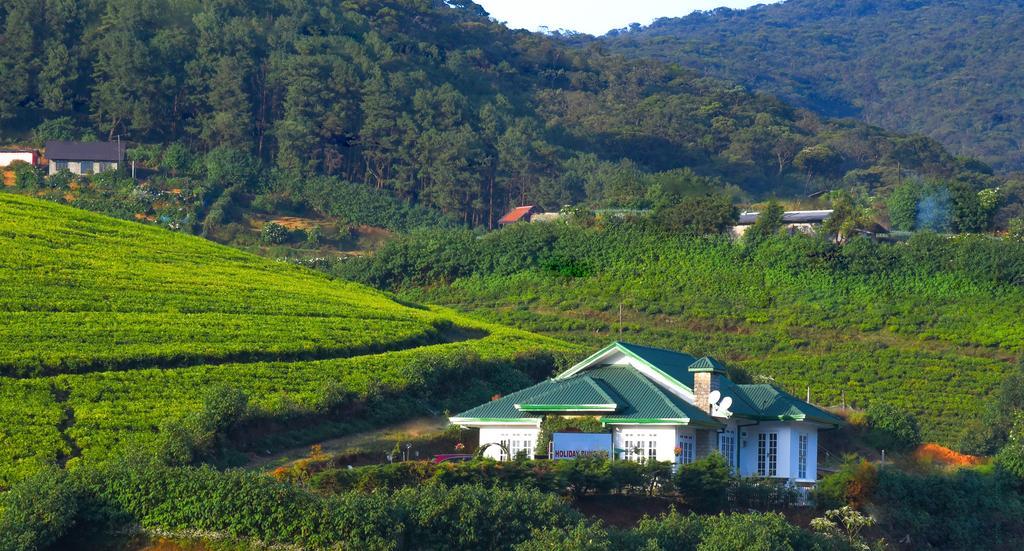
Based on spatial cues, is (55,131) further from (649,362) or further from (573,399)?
(573,399)

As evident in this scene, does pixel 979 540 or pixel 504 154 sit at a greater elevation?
pixel 504 154

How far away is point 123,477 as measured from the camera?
28.7m

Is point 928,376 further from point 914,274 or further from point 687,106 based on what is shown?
point 687,106

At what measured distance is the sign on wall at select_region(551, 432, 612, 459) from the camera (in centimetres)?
3412

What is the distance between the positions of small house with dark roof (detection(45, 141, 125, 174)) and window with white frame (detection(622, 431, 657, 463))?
5382 cm

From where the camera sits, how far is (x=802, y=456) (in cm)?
3788

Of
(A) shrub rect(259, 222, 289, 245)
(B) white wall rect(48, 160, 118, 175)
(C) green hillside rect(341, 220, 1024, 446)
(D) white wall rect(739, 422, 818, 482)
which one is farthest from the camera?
(B) white wall rect(48, 160, 118, 175)

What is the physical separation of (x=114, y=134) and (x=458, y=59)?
34923 millimetres

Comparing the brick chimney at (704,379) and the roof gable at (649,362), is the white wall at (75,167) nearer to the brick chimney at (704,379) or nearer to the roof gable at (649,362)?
the roof gable at (649,362)

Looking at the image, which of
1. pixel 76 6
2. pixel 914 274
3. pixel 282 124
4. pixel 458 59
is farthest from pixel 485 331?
pixel 458 59

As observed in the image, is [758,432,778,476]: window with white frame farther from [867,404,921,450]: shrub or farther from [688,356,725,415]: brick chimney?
[867,404,921,450]: shrub

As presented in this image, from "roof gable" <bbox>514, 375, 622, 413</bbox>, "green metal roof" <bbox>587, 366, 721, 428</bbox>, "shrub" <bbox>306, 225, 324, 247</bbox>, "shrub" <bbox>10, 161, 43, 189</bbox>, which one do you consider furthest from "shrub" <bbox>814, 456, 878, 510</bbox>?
"shrub" <bbox>10, 161, 43, 189</bbox>

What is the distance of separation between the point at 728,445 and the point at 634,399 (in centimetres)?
309

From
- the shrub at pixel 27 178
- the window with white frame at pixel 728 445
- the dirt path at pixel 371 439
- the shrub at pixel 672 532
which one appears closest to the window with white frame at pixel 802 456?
the window with white frame at pixel 728 445
